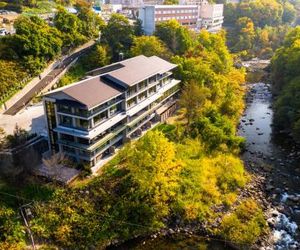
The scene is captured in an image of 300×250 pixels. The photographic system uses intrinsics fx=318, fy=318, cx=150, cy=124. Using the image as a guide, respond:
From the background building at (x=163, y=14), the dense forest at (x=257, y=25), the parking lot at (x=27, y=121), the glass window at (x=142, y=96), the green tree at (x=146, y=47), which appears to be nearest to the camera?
the parking lot at (x=27, y=121)

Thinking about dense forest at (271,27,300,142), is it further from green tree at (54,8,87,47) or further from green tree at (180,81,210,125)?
green tree at (54,8,87,47)

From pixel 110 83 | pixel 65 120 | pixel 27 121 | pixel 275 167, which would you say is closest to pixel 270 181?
pixel 275 167

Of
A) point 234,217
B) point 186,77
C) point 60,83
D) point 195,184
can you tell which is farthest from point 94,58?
point 234,217

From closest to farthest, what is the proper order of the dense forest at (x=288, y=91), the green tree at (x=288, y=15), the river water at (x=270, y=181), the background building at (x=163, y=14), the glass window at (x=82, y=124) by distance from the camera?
the river water at (x=270, y=181) → the glass window at (x=82, y=124) → the dense forest at (x=288, y=91) → the background building at (x=163, y=14) → the green tree at (x=288, y=15)

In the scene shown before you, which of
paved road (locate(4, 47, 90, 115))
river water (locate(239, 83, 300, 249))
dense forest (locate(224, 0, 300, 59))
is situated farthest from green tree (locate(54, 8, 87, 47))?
dense forest (locate(224, 0, 300, 59))

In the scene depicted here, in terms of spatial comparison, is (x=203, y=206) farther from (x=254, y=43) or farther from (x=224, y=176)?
(x=254, y=43)

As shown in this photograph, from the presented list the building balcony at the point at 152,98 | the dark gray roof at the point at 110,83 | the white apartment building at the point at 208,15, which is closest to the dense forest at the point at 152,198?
the building balcony at the point at 152,98

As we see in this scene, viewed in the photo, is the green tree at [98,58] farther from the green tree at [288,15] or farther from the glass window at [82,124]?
the green tree at [288,15]
